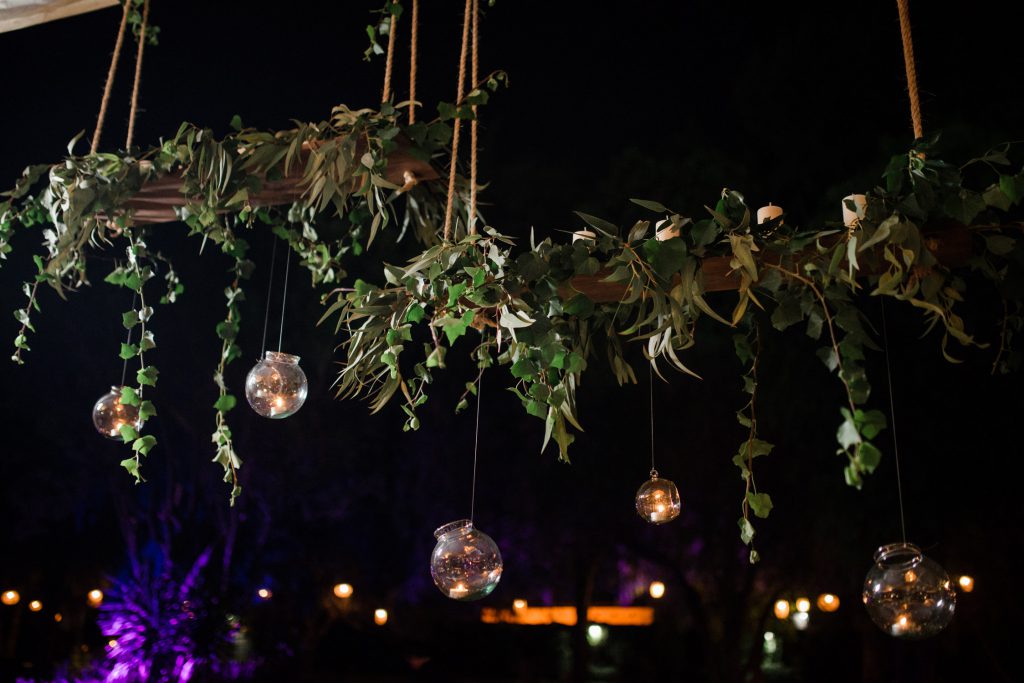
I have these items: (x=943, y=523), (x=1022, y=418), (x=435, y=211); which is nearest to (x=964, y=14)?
(x=1022, y=418)

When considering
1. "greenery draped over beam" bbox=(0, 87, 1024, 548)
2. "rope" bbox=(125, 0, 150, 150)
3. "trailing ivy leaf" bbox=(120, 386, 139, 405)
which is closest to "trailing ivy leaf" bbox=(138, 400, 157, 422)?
Answer: "trailing ivy leaf" bbox=(120, 386, 139, 405)

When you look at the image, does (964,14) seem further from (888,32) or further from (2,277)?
(2,277)

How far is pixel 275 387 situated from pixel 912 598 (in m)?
1.38

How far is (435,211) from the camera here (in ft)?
7.27

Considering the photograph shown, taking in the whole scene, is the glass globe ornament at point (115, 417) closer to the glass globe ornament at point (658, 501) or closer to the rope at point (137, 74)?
the rope at point (137, 74)

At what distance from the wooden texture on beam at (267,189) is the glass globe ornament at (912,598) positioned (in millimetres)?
1211

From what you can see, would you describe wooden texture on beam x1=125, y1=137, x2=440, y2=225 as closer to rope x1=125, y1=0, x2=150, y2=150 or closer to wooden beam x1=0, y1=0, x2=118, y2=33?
rope x1=125, y1=0, x2=150, y2=150

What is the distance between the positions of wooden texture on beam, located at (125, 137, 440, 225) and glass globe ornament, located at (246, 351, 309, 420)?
0.39m

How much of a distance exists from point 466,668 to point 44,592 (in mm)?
1922

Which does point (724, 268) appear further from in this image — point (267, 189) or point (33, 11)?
point (33, 11)

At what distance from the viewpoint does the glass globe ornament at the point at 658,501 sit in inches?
82.6

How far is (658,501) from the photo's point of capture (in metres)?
2.10

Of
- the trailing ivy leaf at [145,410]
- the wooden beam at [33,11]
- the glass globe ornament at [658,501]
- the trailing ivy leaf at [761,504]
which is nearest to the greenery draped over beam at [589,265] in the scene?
the trailing ivy leaf at [761,504]

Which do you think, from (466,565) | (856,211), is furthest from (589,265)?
(466,565)
